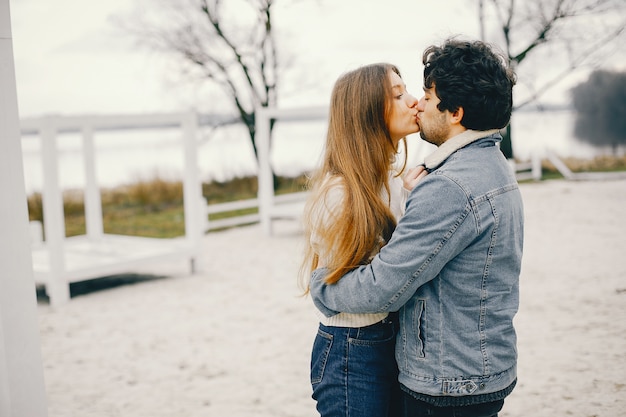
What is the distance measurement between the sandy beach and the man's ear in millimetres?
2595

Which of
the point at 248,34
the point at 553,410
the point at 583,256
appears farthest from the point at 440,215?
the point at 248,34

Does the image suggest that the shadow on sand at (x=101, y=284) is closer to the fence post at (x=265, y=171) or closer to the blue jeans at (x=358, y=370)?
the fence post at (x=265, y=171)

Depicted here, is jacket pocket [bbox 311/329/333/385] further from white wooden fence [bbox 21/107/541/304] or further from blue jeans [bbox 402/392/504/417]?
white wooden fence [bbox 21/107/541/304]

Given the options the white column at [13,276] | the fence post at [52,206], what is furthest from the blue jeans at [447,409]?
the fence post at [52,206]

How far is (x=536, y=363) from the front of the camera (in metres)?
4.59

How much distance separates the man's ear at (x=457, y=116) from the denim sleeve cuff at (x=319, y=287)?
57cm

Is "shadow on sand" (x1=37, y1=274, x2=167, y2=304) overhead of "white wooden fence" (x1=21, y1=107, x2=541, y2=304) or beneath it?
beneath

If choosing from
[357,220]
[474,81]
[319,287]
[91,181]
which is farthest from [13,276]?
[91,181]

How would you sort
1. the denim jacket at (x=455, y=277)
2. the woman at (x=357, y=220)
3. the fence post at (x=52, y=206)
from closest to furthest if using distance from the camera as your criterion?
the denim jacket at (x=455, y=277) < the woman at (x=357, y=220) < the fence post at (x=52, y=206)

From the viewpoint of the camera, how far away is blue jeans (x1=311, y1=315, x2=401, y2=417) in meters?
1.93

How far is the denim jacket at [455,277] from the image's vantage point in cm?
169

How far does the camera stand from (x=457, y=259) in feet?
5.74

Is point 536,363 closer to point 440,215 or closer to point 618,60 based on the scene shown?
point 440,215

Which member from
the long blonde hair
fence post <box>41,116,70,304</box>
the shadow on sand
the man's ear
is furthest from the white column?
the shadow on sand
